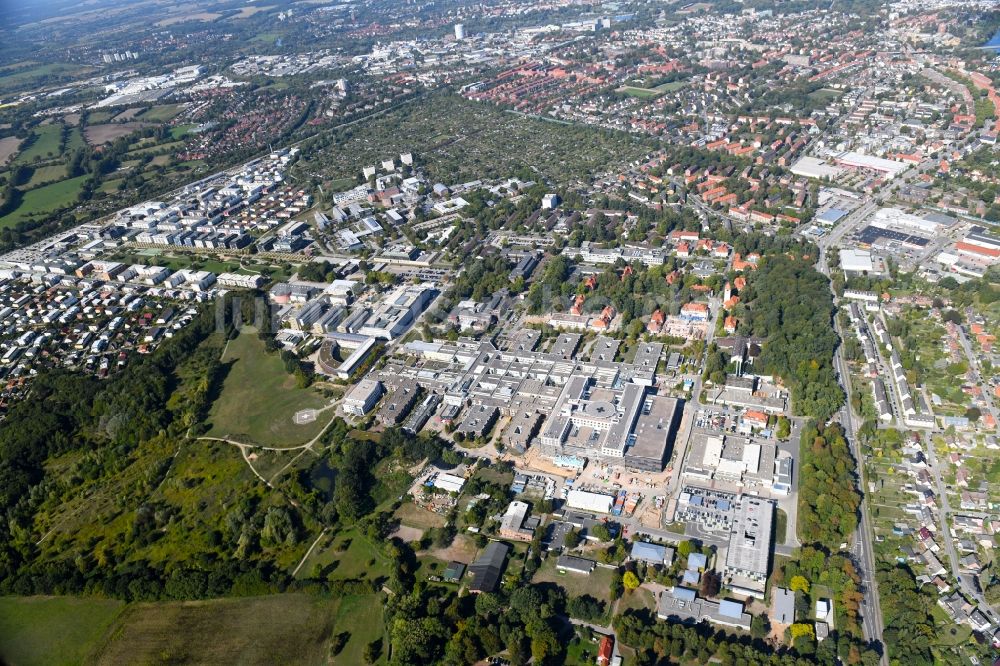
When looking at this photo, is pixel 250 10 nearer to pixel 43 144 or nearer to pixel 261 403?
pixel 43 144

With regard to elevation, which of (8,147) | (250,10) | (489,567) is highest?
(250,10)

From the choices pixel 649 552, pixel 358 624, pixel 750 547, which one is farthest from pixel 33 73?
pixel 750 547

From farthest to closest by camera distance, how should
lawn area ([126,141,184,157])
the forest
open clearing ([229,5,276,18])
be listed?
1. open clearing ([229,5,276,18])
2. lawn area ([126,141,184,157])
3. the forest

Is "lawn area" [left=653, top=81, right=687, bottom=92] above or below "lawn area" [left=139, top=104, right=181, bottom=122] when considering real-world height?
below

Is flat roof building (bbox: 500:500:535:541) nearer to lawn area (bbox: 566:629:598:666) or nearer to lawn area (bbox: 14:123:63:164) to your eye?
lawn area (bbox: 566:629:598:666)

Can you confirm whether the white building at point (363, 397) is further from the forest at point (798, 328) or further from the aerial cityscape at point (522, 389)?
the forest at point (798, 328)

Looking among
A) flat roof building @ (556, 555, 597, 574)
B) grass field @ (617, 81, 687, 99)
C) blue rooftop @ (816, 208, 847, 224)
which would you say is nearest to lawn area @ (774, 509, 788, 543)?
flat roof building @ (556, 555, 597, 574)

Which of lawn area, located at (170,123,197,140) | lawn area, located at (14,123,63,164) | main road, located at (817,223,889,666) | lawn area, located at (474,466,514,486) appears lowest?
lawn area, located at (474,466,514,486)
